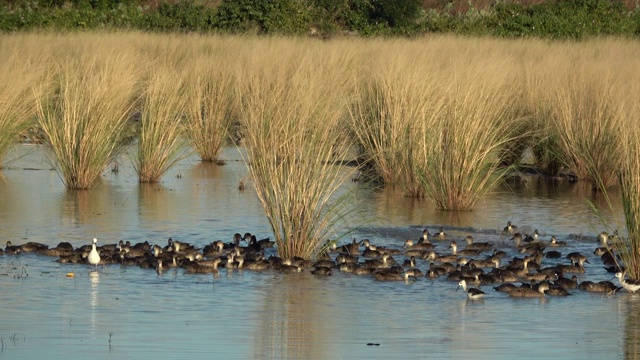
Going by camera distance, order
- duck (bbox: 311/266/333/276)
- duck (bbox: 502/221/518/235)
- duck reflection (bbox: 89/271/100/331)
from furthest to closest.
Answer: duck (bbox: 502/221/518/235) → duck (bbox: 311/266/333/276) → duck reflection (bbox: 89/271/100/331)

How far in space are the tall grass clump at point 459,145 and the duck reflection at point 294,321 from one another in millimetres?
4172

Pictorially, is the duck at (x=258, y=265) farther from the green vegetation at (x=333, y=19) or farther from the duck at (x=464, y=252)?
the green vegetation at (x=333, y=19)

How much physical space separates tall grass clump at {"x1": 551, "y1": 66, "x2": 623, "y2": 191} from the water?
7.94ft

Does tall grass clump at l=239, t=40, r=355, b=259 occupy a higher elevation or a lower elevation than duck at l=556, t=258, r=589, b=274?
higher

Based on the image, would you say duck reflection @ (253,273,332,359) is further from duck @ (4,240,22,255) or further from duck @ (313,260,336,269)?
duck @ (4,240,22,255)

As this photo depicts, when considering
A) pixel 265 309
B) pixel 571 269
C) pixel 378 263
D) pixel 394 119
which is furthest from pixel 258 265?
pixel 394 119

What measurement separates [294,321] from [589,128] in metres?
8.99

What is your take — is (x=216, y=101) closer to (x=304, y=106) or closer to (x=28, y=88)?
(x=28, y=88)

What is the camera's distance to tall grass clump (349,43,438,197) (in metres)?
16.5

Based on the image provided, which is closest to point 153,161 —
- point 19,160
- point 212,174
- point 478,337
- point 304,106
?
point 212,174

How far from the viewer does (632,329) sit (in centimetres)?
970

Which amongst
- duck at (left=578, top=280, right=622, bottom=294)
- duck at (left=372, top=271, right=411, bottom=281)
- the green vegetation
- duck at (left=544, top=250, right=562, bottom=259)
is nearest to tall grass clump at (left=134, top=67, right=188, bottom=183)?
duck at (left=544, top=250, right=562, bottom=259)

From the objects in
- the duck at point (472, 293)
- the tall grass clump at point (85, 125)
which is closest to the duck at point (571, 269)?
the duck at point (472, 293)

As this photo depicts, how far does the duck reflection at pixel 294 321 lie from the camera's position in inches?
349
